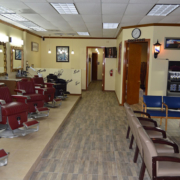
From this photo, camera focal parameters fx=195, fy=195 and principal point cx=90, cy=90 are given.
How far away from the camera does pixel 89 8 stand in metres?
4.69

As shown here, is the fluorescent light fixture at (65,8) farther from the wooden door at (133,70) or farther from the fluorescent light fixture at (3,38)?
the wooden door at (133,70)

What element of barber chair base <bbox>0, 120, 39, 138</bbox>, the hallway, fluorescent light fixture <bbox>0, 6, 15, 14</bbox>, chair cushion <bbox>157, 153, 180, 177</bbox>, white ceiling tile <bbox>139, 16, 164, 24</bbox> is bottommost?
the hallway

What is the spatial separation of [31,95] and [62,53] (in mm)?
5934

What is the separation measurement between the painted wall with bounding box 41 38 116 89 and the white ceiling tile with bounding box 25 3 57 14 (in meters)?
5.08

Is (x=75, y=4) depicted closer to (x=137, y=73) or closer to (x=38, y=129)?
(x=38, y=129)

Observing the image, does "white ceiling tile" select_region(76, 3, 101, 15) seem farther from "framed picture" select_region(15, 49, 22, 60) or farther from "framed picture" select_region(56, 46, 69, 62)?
"framed picture" select_region(56, 46, 69, 62)

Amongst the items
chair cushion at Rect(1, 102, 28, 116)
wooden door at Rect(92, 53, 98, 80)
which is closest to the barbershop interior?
chair cushion at Rect(1, 102, 28, 116)

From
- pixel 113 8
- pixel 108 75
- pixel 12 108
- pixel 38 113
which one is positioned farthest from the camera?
pixel 108 75

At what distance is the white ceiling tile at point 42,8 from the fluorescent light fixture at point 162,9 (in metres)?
2.46

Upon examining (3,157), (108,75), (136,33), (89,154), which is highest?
(136,33)

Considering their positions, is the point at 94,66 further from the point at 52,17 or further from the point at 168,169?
the point at 168,169

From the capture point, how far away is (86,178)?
264 centimetres

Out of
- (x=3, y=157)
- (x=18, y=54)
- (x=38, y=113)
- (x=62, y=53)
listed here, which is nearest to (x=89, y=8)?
(x=38, y=113)

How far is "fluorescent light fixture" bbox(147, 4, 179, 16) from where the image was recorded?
438 cm
